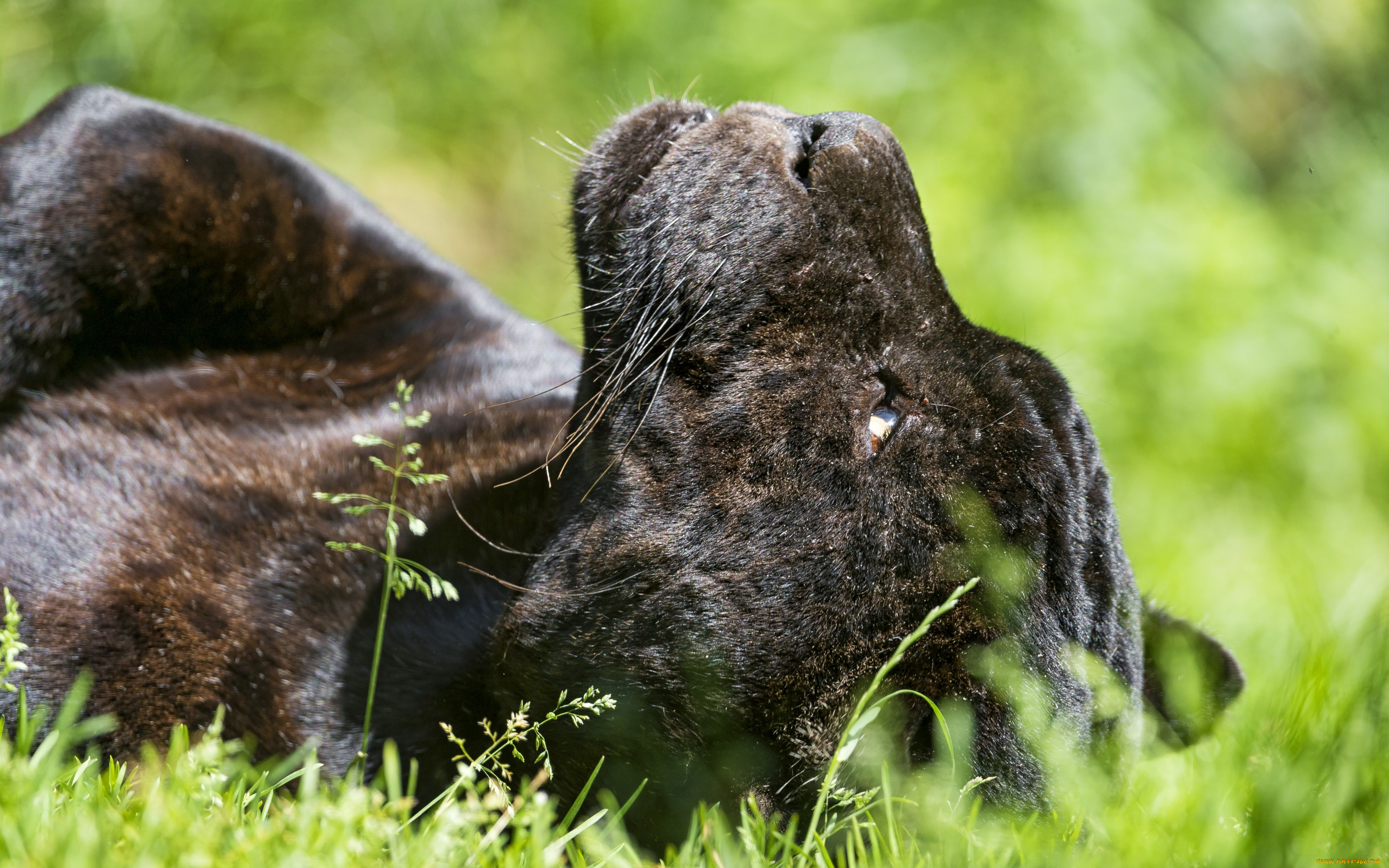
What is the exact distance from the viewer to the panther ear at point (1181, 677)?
7.98ft

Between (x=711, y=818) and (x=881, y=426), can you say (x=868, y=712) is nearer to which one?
(x=711, y=818)

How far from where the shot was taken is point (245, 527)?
256cm

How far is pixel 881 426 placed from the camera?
2.13 meters

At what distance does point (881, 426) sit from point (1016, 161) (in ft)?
14.2

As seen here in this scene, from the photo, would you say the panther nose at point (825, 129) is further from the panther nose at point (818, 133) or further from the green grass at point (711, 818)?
the green grass at point (711, 818)

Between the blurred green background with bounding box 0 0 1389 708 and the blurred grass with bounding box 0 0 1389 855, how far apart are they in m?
0.01

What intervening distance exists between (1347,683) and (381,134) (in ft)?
16.1

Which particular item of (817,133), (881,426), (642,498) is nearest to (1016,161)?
(817,133)

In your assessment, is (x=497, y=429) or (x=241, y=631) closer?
(x=241, y=631)

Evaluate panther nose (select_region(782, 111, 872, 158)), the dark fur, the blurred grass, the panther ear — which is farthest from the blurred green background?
panther nose (select_region(782, 111, 872, 158))

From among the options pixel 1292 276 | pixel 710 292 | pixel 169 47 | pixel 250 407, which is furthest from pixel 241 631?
pixel 1292 276

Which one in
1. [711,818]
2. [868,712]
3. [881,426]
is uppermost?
[881,426]

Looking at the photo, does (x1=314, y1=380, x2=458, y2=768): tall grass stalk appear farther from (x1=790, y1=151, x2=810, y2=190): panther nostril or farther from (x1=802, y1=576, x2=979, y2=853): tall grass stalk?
(x1=790, y1=151, x2=810, y2=190): panther nostril

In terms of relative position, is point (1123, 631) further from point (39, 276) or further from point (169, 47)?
point (169, 47)
